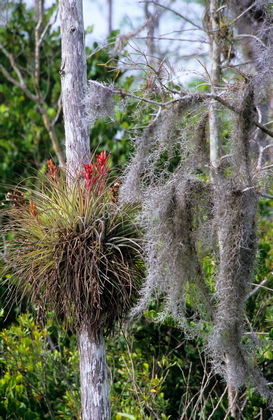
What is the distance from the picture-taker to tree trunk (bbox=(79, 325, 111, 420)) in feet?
9.32

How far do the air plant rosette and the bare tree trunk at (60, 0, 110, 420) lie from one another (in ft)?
0.53

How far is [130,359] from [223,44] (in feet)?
8.82

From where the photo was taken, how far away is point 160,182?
2660 millimetres

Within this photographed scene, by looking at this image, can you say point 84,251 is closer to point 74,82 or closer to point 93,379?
point 93,379

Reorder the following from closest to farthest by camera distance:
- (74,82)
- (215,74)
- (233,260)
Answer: (233,260) → (74,82) → (215,74)

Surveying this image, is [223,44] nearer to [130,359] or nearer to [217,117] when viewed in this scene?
[217,117]

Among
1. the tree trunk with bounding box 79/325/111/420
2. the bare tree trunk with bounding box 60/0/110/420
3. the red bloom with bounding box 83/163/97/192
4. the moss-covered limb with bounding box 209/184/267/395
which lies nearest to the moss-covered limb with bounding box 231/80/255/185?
the moss-covered limb with bounding box 209/184/267/395

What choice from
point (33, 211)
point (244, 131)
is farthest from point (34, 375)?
point (244, 131)

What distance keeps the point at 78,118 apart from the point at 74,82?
0.22m

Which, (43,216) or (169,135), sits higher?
(169,135)

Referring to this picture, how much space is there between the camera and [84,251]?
2.60 meters

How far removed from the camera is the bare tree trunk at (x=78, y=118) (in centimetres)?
286

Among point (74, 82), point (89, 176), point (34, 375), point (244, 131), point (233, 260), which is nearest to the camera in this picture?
point (244, 131)

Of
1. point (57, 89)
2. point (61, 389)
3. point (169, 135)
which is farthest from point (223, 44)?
point (61, 389)
